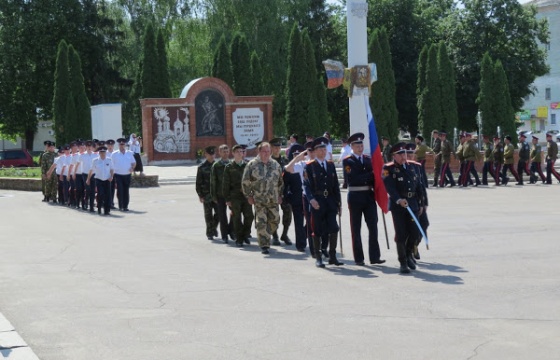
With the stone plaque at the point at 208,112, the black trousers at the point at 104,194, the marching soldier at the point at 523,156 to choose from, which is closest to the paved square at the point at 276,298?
the black trousers at the point at 104,194

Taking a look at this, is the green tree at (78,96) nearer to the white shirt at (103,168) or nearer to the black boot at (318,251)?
the white shirt at (103,168)

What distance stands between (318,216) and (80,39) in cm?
5533

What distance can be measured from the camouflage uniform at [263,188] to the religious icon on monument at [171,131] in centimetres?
3143

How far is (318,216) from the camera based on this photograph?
41.5ft

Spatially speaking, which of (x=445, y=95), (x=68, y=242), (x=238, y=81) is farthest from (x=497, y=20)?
(x=68, y=242)

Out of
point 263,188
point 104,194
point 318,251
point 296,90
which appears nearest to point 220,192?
point 263,188

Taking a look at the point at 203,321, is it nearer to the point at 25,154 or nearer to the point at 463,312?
the point at 463,312

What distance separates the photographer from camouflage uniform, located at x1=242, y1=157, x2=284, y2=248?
14.3m

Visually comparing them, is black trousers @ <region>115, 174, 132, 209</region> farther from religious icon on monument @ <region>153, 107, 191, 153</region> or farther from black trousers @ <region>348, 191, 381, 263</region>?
religious icon on monument @ <region>153, 107, 191, 153</region>

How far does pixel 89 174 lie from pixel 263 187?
1066 cm

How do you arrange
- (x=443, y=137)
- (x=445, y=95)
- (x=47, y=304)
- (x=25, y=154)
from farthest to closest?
(x=25, y=154)
(x=445, y=95)
(x=443, y=137)
(x=47, y=304)

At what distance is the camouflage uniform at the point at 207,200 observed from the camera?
1664cm

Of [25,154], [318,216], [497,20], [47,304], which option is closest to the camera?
[47,304]

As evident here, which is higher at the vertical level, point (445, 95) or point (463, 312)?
point (445, 95)
